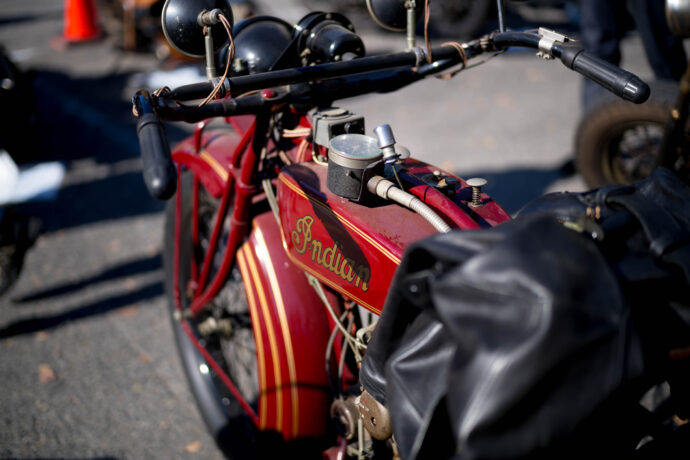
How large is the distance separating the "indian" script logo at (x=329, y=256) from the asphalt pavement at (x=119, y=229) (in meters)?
1.16

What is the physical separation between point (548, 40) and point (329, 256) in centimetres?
80

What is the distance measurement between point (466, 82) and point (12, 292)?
434 centimetres

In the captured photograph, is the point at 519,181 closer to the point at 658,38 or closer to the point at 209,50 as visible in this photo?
the point at 658,38

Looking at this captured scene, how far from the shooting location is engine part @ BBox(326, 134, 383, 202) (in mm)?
1219

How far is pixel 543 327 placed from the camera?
71 cm

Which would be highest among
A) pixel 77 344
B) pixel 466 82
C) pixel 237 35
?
pixel 237 35

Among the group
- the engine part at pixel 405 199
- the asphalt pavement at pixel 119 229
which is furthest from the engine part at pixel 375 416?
the asphalt pavement at pixel 119 229

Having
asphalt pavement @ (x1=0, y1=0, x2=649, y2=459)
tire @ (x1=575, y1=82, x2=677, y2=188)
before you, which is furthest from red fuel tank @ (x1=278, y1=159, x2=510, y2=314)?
tire @ (x1=575, y1=82, x2=677, y2=188)

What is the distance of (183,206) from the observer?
206cm

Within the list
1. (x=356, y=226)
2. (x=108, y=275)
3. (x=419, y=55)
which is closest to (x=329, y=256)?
(x=356, y=226)

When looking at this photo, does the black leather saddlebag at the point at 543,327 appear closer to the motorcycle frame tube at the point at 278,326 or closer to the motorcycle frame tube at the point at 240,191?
the motorcycle frame tube at the point at 278,326

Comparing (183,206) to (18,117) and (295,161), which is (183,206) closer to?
(295,161)

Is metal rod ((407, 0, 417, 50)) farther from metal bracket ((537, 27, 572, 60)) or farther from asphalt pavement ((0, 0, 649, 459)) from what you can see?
asphalt pavement ((0, 0, 649, 459))

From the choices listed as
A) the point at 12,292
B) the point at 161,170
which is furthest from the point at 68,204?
the point at 161,170
